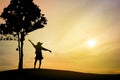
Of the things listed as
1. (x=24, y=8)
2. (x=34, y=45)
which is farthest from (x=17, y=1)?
(x=34, y=45)

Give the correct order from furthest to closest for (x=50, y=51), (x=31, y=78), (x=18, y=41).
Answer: (x=18, y=41)
(x=50, y=51)
(x=31, y=78)

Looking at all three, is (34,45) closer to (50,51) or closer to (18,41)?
(50,51)

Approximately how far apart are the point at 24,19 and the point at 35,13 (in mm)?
2148

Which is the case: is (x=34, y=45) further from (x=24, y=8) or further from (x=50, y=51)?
(x=24, y=8)

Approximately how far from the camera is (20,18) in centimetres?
4228

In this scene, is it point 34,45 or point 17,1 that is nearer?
point 34,45

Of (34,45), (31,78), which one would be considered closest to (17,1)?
(34,45)

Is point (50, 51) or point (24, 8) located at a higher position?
point (24, 8)

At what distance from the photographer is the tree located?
42031 mm

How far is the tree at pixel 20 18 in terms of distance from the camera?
42.0 m

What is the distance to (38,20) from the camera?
4347cm

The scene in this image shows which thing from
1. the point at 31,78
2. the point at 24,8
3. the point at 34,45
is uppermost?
the point at 24,8

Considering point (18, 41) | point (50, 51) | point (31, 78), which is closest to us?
point (31, 78)

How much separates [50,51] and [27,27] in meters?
12.6
